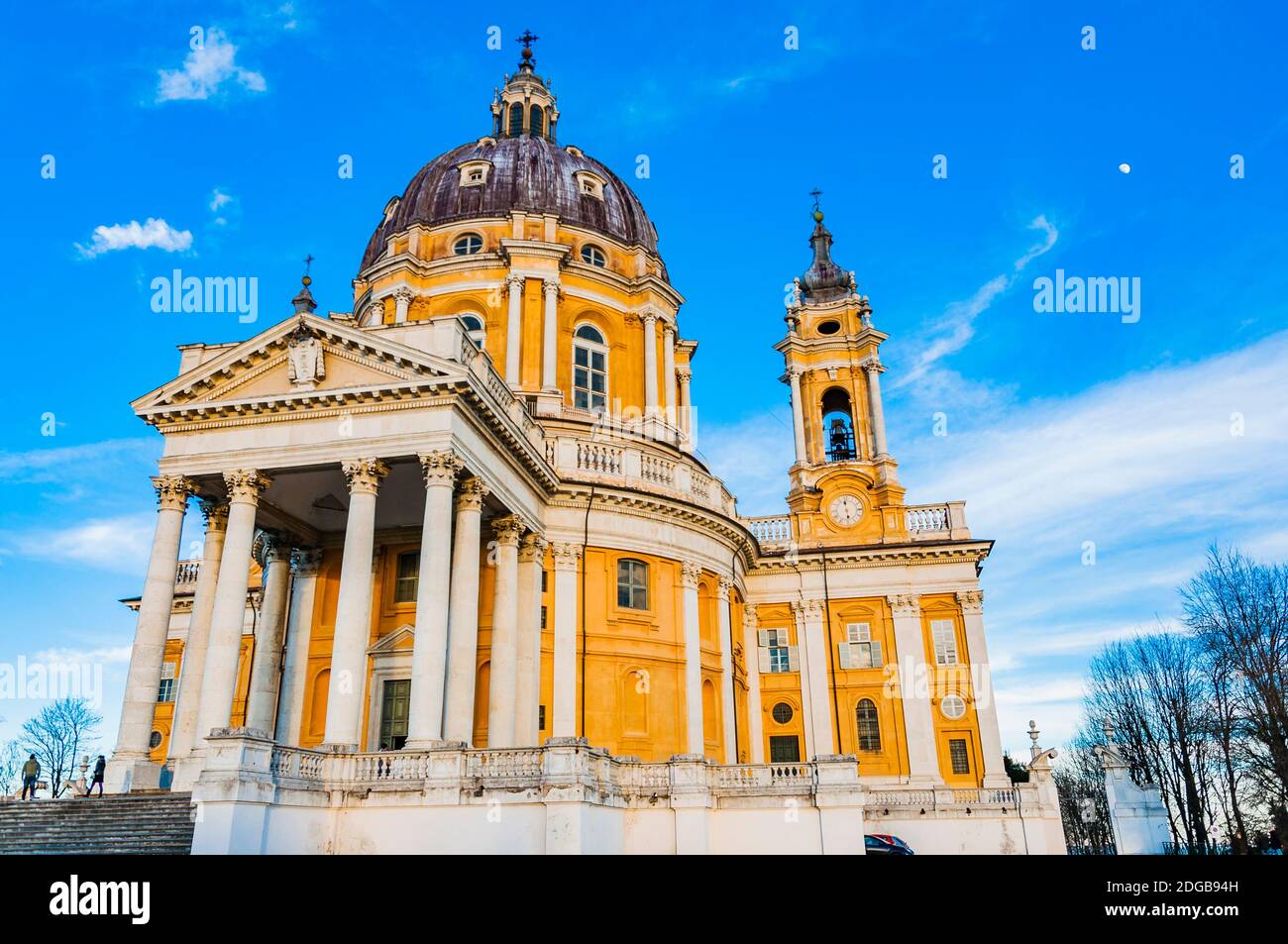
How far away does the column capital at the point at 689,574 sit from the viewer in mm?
30109

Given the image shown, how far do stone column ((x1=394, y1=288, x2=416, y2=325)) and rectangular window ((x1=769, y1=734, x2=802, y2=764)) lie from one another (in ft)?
68.5

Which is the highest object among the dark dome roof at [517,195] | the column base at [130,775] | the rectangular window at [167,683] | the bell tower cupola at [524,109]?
the bell tower cupola at [524,109]

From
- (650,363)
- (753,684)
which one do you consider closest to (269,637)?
(650,363)

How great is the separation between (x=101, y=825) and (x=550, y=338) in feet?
68.8

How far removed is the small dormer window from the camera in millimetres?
39125

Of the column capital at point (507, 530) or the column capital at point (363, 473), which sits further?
the column capital at point (507, 530)

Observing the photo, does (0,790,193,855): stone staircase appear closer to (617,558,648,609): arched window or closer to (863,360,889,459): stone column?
(617,558,648,609): arched window

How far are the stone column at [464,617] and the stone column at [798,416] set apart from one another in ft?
72.8

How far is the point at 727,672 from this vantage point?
31.8 m

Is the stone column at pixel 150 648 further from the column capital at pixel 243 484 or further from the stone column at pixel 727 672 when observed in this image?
the stone column at pixel 727 672

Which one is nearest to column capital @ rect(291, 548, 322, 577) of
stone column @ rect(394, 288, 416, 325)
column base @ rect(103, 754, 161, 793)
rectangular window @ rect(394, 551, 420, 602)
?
rectangular window @ rect(394, 551, 420, 602)

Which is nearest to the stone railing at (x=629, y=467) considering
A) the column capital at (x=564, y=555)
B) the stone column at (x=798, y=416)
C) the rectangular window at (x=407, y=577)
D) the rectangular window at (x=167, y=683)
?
the column capital at (x=564, y=555)

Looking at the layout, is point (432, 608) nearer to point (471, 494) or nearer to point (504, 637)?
point (471, 494)
